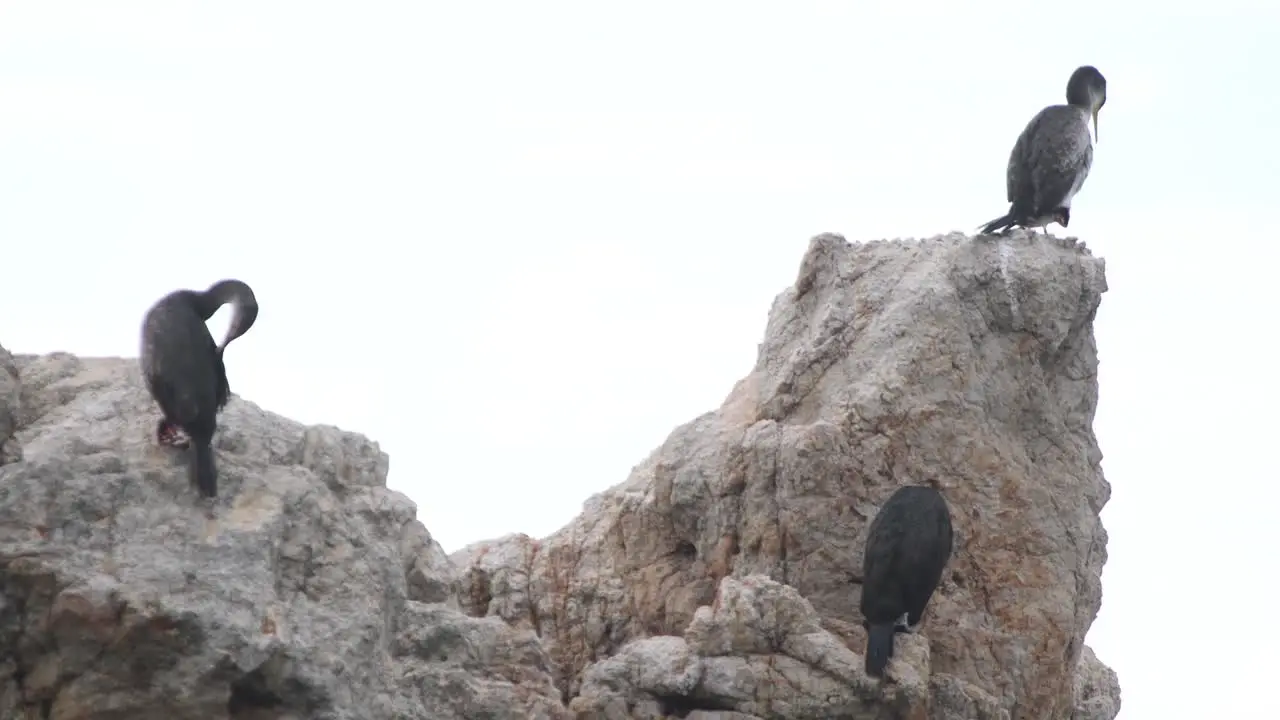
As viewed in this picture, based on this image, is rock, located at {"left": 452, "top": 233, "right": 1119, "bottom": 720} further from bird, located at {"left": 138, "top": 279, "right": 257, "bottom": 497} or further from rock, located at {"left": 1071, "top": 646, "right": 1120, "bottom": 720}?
bird, located at {"left": 138, "top": 279, "right": 257, "bottom": 497}

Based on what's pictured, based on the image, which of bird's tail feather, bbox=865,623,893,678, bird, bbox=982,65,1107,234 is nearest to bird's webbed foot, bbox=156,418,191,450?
bird's tail feather, bbox=865,623,893,678

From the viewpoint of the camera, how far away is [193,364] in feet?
41.4

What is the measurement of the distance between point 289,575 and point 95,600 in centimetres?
120

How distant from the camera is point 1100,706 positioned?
55.9 ft

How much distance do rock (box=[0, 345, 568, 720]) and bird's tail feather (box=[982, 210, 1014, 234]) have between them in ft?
16.7

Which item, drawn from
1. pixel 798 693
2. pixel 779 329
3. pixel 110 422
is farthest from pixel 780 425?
pixel 110 422

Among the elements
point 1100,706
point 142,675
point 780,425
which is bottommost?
point 142,675

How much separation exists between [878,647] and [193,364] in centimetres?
462

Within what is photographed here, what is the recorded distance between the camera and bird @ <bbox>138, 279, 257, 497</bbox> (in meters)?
12.1

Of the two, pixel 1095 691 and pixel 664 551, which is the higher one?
pixel 664 551

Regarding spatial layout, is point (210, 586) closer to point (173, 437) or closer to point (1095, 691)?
point (173, 437)

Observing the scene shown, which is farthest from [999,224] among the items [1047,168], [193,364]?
[193,364]

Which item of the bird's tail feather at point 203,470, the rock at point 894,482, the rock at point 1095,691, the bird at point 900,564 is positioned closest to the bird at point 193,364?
the bird's tail feather at point 203,470

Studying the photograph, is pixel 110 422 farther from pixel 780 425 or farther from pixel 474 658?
pixel 780 425
